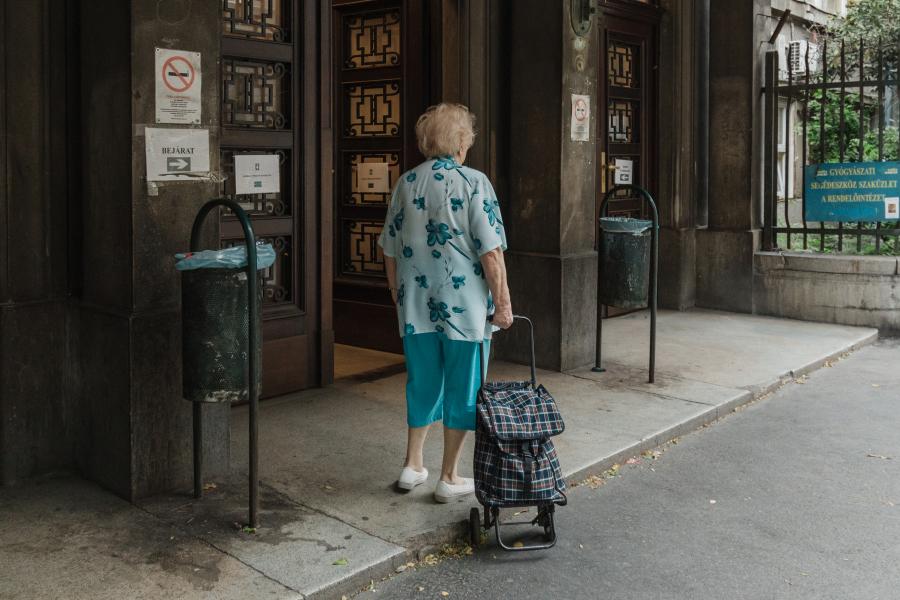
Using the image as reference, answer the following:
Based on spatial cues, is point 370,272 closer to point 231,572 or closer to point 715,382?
point 715,382

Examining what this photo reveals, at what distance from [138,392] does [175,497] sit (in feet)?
1.82

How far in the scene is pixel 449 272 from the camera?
4777 millimetres

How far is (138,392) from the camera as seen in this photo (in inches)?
191

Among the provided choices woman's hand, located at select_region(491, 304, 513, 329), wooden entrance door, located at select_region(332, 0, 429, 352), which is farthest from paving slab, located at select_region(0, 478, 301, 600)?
wooden entrance door, located at select_region(332, 0, 429, 352)

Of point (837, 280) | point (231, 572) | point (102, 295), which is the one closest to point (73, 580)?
point (231, 572)

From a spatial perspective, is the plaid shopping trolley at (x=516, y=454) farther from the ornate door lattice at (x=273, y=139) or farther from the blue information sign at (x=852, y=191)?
the blue information sign at (x=852, y=191)

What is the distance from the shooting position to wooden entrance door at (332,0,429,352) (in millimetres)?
8398

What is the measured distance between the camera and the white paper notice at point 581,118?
26.2ft

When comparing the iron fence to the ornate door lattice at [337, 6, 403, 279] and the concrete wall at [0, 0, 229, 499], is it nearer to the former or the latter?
the ornate door lattice at [337, 6, 403, 279]

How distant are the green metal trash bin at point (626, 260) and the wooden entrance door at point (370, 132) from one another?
5.87 ft

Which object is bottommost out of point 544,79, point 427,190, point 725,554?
point 725,554

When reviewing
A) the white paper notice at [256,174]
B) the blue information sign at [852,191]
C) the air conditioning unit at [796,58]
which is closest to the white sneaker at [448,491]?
the white paper notice at [256,174]

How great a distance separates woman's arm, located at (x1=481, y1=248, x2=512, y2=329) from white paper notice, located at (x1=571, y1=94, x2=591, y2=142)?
3.51 metres

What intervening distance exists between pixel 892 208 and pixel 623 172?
8.78 feet
